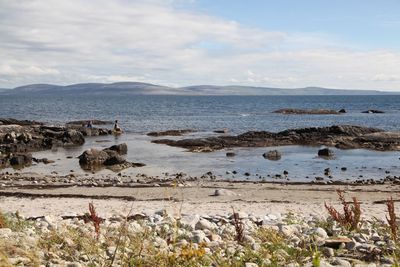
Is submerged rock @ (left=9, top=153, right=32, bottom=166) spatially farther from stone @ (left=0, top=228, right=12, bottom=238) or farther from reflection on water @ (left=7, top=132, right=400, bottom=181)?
stone @ (left=0, top=228, right=12, bottom=238)

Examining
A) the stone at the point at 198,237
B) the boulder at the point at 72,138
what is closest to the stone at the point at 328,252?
the stone at the point at 198,237

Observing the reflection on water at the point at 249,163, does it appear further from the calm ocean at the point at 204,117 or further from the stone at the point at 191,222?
the calm ocean at the point at 204,117

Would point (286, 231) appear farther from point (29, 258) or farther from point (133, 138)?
point (133, 138)

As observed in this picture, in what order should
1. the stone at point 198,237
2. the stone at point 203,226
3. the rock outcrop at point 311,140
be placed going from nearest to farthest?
the stone at point 198,237 < the stone at point 203,226 < the rock outcrop at point 311,140

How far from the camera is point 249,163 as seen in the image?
3244cm

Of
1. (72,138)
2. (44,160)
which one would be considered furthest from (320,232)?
(72,138)

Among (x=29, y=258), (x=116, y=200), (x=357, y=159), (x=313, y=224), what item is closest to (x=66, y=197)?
(x=116, y=200)

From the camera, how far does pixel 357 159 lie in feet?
113

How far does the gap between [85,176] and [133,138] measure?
75.1ft

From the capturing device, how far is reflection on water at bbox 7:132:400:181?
2864 centimetres

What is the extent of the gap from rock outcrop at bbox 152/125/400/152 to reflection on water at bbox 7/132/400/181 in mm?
2155

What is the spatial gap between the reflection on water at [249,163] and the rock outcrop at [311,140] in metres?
2.15

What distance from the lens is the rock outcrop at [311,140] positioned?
137ft

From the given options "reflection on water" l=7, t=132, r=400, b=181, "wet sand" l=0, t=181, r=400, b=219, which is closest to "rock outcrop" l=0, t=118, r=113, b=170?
"reflection on water" l=7, t=132, r=400, b=181
